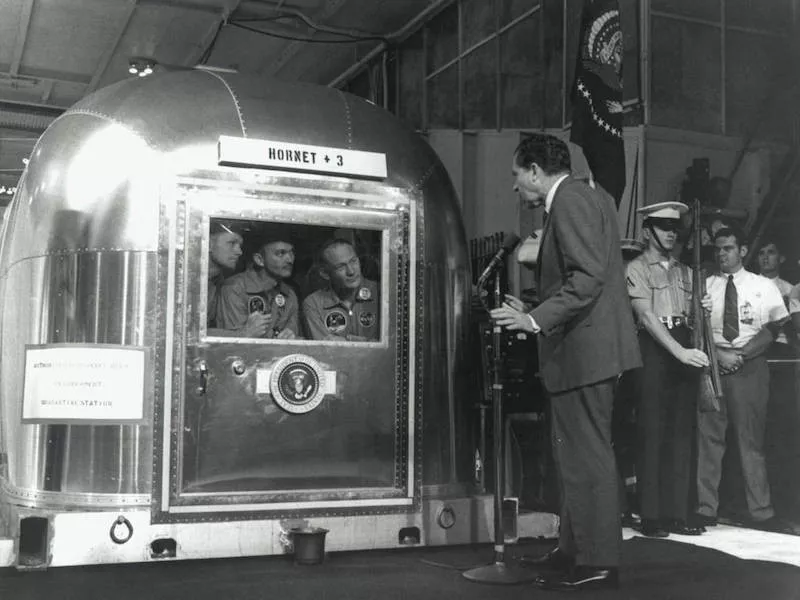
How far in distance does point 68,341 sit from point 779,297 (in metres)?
4.99

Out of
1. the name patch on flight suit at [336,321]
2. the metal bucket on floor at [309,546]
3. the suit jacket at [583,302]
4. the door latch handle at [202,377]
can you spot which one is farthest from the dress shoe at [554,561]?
the door latch handle at [202,377]

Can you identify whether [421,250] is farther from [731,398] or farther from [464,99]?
[464,99]

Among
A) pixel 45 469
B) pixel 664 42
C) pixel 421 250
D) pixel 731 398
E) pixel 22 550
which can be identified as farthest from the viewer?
pixel 664 42

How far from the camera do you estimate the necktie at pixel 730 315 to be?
709 cm

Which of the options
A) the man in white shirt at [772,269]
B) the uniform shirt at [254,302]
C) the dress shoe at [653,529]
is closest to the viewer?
the uniform shirt at [254,302]

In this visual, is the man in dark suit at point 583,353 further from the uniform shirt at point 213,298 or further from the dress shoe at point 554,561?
the uniform shirt at point 213,298

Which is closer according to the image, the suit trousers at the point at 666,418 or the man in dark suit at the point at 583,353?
the man in dark suit at the point at 583,353

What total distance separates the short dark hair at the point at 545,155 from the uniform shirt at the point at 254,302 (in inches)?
74.1

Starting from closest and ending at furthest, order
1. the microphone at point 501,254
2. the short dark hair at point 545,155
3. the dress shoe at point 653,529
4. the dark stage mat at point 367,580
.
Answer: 1. the dark stage mat at point 367,580
2. the short dark hair at point 545,155
3. the microphone at point 501,254
4. the dress shoe at point 653,529

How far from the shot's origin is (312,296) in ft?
19.5

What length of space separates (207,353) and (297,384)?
52cm

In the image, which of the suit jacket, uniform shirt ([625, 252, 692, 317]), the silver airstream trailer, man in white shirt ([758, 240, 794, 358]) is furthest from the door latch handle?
Result: man in white shirt ([758, 240, 794, 358])

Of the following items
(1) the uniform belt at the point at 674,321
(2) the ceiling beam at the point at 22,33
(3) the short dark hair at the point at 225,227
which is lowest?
(1) the uniform belt at the point at 674,321

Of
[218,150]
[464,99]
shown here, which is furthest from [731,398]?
[464,99]
